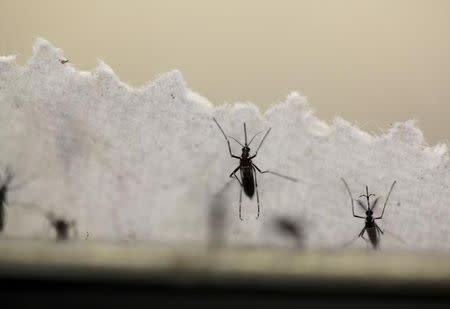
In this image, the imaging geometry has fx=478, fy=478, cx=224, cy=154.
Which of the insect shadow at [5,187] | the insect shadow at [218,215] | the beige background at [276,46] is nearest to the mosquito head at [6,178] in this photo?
the insect shadow at [5,187]

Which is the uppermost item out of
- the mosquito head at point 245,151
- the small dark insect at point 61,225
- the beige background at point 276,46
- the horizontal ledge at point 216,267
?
the beige background at point 276,46

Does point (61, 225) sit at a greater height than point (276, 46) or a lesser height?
lesser

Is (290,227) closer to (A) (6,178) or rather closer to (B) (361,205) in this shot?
(B) (361,205)

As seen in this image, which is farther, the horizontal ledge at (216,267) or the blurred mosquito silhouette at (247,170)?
the blurred mosquito silhouette at (247,170)

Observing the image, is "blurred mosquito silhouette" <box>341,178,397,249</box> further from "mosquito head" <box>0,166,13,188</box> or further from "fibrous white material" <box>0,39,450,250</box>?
"mosquito head" <box>0,166,13,188</box>

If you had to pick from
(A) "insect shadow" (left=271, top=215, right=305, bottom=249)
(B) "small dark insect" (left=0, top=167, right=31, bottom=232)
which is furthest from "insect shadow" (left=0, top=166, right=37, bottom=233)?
(A) "insect shadow" (left=271, top=215, right=305, bottom=249)

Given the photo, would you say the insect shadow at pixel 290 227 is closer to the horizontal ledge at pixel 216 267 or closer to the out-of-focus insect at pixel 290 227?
the out-of-focus insect at pixel 290 227

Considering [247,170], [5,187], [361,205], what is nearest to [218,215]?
[247,170]
